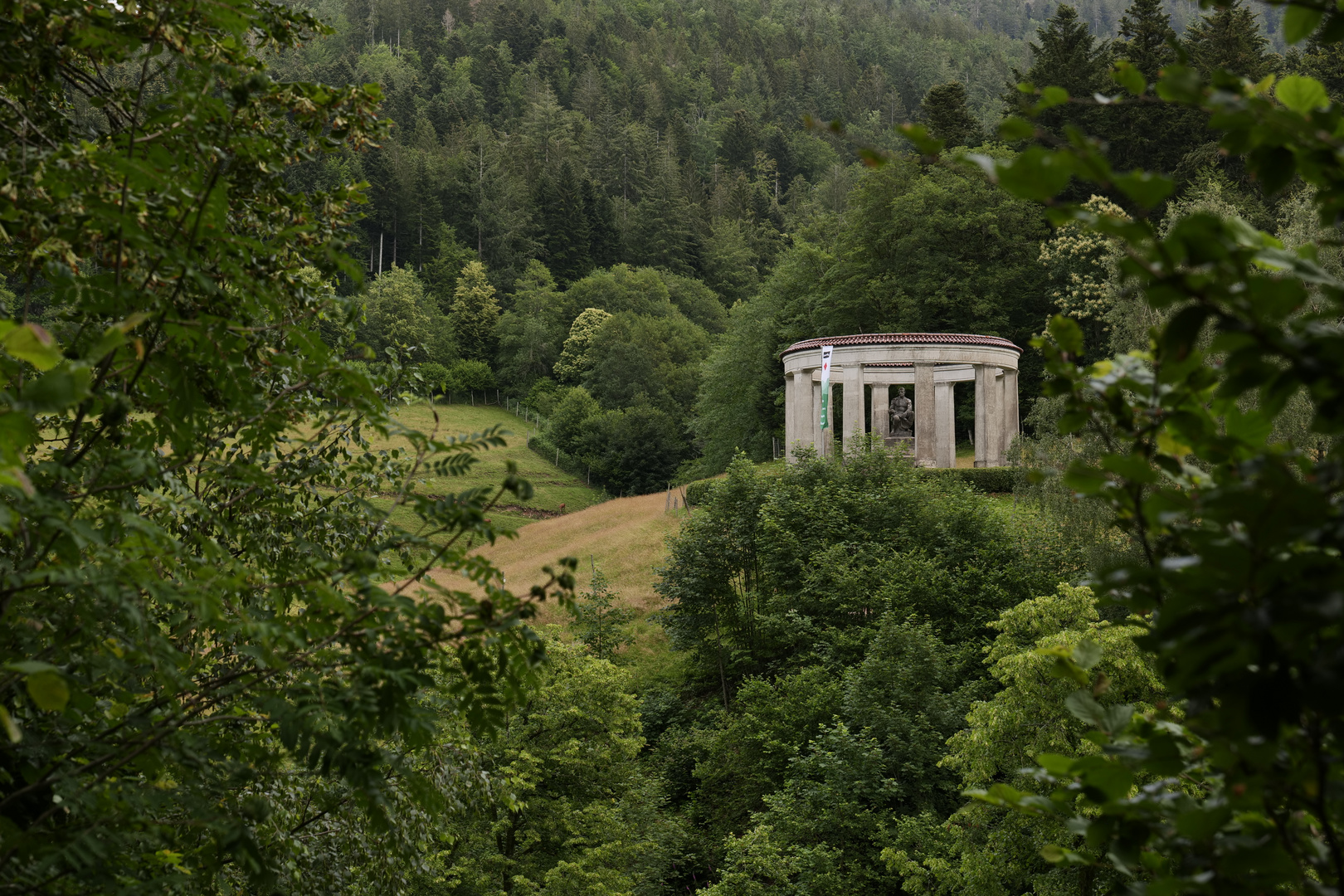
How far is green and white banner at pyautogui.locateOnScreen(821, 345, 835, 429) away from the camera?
90.3 ft

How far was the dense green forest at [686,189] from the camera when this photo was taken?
41.2m

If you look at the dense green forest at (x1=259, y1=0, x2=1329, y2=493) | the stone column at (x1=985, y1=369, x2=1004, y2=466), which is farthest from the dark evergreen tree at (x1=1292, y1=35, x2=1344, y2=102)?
the stone column at (x1=985, y1=369, x2=1004, y2=466)

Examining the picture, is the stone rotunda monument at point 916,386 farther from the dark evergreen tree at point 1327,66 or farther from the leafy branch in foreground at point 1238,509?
the leafy branch in foreground at point 1238,509

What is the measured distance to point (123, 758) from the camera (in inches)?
101

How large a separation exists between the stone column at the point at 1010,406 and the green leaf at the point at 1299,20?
3057cm

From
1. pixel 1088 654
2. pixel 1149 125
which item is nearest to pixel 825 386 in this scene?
pixel 1149 125

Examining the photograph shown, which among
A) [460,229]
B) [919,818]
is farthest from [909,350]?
[460,229]

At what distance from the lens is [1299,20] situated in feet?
4.54

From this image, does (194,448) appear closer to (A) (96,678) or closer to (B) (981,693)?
(A) (96,678)

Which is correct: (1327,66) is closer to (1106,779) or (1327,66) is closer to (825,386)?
(825,386)

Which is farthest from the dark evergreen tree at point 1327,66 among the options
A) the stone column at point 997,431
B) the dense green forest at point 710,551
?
the stone column at point 997,431

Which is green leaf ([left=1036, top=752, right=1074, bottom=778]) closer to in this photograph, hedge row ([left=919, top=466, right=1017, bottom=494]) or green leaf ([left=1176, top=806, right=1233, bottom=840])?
green leaf ([left=1176, top=806, right=1233, bottom=840])

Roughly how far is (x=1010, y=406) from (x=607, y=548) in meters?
14.0

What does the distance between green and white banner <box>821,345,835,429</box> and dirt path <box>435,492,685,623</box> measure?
5.88 meters
